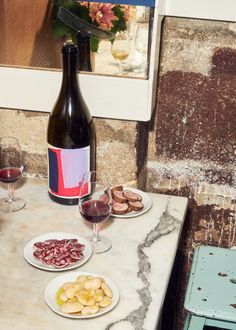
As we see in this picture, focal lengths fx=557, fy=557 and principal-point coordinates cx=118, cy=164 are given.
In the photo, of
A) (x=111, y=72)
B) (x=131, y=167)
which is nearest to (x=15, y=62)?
(x=111, y=72)

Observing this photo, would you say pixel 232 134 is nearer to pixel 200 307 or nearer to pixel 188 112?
pixel 188 112

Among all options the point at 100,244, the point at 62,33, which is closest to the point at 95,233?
the point at 100,244

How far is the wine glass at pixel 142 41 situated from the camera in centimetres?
139

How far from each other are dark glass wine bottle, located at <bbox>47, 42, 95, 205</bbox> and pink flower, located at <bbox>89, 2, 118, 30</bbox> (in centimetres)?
10

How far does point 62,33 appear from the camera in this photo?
1.45 meters

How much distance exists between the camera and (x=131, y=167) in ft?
5.06

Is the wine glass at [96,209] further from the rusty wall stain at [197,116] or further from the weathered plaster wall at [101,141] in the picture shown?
the rusty wall stain at [197,116]

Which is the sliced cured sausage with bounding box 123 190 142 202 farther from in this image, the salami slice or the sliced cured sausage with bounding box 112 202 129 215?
the salami slice

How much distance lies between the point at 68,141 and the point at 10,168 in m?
0.16

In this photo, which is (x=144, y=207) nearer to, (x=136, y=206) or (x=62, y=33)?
(x=136, y=206)

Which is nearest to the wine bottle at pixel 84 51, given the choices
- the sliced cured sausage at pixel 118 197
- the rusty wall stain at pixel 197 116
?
the rusty wall stain at pixel 197 116

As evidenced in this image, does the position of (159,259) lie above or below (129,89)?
below

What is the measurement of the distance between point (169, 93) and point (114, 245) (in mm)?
489

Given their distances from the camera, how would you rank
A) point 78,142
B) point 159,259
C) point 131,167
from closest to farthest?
point 159,259
point 78,142
point 131,167
